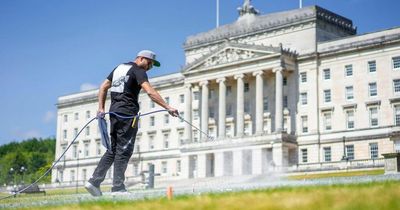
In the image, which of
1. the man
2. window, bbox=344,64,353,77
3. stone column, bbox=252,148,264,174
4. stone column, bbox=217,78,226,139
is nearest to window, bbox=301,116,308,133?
stone column, bbox=252,148,264,174

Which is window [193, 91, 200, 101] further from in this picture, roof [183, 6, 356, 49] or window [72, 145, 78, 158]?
window [72, 145, 78, 158]

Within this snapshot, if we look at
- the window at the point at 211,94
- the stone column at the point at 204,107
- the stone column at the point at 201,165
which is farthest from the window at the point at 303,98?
the stone column at the point at 201,165

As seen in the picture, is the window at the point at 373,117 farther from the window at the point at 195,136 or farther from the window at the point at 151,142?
the window at the point at 151,142

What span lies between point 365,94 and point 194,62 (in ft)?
79.6

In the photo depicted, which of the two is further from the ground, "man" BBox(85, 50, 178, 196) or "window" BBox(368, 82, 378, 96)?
"window" BBox(368, 82, 378, 96)

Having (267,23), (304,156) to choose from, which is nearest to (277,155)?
(304,156)

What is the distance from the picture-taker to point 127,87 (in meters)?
13.7

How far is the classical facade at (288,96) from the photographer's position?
7588 centimetres

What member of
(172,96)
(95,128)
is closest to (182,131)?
(172,96)

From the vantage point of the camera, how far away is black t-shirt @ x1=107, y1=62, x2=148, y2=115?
44.7 ft

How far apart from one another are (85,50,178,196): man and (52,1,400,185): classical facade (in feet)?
187

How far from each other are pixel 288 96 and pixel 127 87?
233 feet

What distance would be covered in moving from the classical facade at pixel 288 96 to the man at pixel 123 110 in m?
57.0

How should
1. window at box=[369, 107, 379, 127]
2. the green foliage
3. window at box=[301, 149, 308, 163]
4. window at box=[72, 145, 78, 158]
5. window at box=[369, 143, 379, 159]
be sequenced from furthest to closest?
1. the green foliage
2. window at box=[72, 145, 78, 158]
3. window at box=[301, 149, 308, 163]
4. window at box=[369, 107, 379, 127]
5. window at box=[369, 143, 379, 159]
